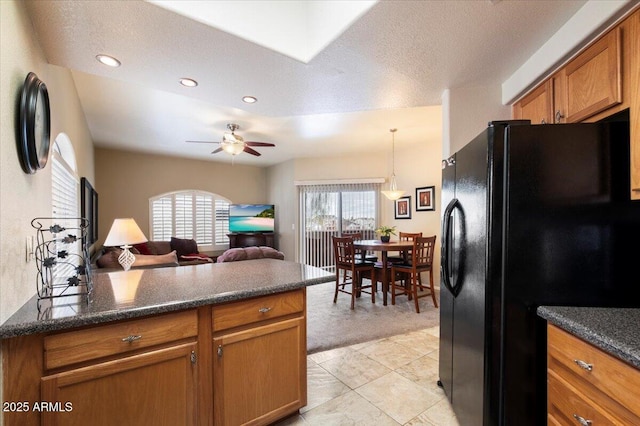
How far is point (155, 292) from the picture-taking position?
150 centimetres

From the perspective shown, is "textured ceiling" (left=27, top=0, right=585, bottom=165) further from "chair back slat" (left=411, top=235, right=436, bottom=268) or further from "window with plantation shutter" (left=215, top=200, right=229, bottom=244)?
"window with plantation shutter" (left=215, top=200, right=229, bottom=244)

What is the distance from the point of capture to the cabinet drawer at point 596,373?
2.91 ft

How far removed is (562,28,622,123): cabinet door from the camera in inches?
50.3

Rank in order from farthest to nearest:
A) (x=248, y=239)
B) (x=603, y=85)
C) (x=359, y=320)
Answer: (x=248, y=239) → (x=359, y=320) → (x=603, y=85)

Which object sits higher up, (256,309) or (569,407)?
(256,309)

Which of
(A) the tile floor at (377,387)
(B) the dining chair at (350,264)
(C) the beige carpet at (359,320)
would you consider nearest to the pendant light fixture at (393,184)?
(B) the dining chair at (350,264)

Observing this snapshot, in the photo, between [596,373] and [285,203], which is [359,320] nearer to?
[596,373]

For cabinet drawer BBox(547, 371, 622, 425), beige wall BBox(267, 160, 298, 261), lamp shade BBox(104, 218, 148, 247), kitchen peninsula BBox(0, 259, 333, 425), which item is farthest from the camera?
beige wall BBox(267, 160, 298, 261)

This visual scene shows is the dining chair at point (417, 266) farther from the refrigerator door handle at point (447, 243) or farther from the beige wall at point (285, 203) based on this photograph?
the beige wall at point (285, 203)

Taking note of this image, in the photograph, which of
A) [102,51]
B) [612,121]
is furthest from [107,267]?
[612,121]

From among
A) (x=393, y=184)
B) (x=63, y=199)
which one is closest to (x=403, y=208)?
(x=393, y=184)

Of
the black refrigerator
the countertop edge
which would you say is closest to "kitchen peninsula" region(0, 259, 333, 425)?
the countertop edge

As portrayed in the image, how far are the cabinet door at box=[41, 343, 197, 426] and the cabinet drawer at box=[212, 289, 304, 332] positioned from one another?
0.58 feet

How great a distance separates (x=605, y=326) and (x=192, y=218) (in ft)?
22.3
